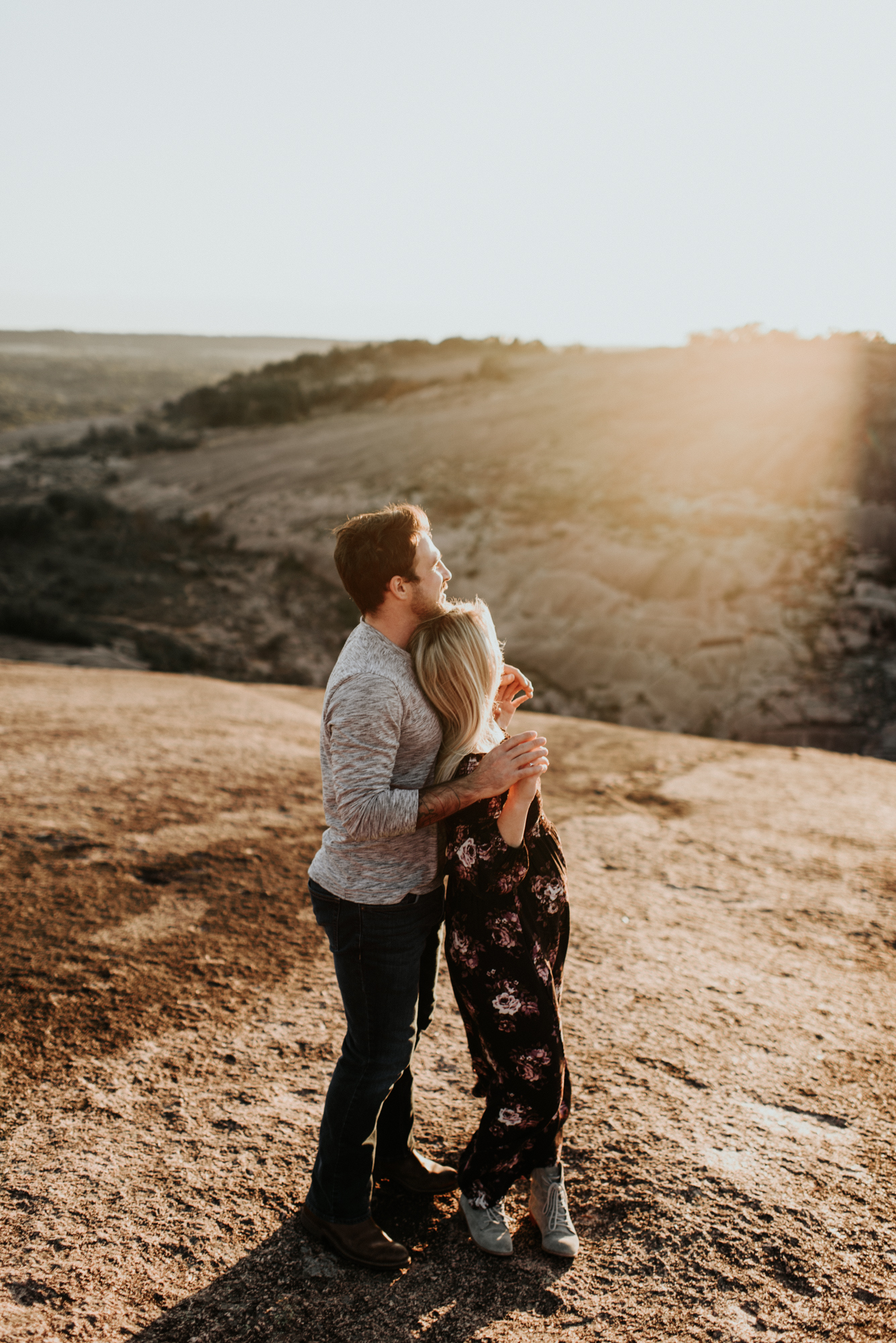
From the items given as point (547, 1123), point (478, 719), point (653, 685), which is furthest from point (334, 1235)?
point (653, 685)

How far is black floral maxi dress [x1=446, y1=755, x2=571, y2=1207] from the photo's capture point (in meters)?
2.10

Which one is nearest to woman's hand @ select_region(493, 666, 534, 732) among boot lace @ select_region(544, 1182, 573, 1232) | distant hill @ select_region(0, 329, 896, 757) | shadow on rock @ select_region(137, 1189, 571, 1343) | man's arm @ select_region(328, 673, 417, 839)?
man's arm @ select_region(328, 673, 417, 839)

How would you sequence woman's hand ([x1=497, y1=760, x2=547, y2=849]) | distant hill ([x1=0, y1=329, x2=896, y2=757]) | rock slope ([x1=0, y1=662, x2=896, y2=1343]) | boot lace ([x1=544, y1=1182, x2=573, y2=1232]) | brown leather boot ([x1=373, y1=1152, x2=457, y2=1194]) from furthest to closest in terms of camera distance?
distant hill ([x1=0, y1=329, x2=896, y2=757])
brown leather boot ([x1=373, y1=1152, x2=457, y2=1194])
boot lace ([x1=544, y1=1182, x2=573, y2=1232])
rock slope ([x1=0, y1=662, x2=896, y2=1343])
woman's hand ([x1=497, y1=760, x2=547, y2=849])

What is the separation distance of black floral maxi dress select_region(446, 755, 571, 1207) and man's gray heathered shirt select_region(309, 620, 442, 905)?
11cm

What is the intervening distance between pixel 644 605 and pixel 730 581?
130cm

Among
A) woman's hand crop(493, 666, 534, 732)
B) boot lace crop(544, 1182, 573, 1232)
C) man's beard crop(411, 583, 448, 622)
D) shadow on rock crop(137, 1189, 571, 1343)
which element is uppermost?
man's beard crop(411, 583, 448, 622)

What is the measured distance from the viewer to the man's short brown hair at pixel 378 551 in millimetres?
1949

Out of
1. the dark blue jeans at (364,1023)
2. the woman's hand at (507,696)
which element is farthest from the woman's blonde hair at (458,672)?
the dark blue jeans at (364,1023)

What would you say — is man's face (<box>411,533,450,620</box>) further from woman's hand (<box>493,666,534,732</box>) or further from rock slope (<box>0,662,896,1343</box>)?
rock slope (<box>0,662,896,1343</box>)

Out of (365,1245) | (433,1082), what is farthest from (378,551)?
(433,1082)

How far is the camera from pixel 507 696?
7.82 ft

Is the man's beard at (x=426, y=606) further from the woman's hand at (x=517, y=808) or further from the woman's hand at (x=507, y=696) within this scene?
the woman's hand at (x=517, y=808)

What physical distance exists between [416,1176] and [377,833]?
45.9 inches

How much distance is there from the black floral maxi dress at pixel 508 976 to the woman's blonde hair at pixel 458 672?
6 centimetres
